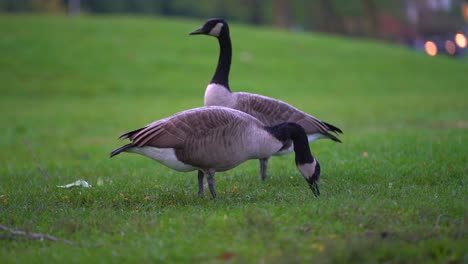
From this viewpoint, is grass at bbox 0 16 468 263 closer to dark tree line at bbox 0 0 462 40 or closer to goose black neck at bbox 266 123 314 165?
goose black neck at bbox 266 123 314 165

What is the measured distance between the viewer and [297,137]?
680cm

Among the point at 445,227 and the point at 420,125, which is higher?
the point at 445,227

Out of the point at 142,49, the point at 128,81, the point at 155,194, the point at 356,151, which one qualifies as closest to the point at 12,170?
the point at 155,194

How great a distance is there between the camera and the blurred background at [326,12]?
6028 cm

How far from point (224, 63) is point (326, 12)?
56.7 m

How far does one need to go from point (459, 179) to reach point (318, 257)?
346 centimetres

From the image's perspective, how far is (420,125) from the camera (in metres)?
15.8

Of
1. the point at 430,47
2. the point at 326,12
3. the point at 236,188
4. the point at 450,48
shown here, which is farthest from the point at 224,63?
the point at 326,12

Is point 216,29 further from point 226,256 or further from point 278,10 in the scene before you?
point 278,10

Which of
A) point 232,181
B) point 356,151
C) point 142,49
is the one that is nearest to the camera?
point 232,181

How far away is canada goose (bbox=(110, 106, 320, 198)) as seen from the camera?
6383 millimetres

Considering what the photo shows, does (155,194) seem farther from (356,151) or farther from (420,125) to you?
(420,125)

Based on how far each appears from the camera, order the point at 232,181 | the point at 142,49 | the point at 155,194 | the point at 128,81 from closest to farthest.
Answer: the point at 155,194, the point at 232,181, the point at 128,81, the point at 142,49

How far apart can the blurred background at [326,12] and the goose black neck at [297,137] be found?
47.2 m
